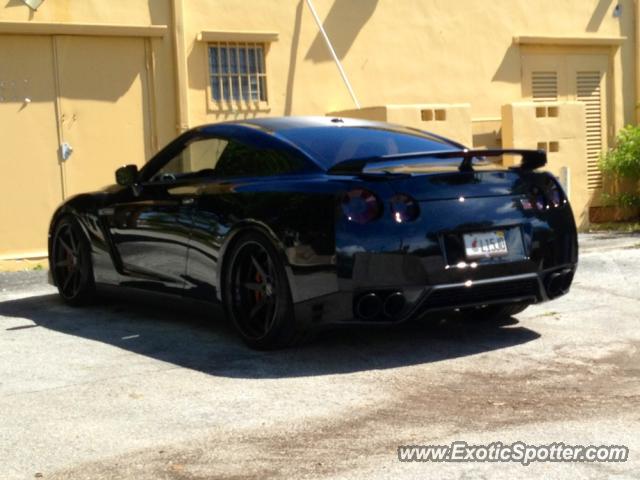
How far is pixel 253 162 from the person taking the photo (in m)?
6.81

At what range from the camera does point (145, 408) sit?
5.34 meters

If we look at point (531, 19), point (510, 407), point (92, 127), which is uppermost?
point (531, 19)

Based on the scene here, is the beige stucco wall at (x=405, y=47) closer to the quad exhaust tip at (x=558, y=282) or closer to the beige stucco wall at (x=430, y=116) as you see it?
the beige stucco wall at (x=430, y=116)

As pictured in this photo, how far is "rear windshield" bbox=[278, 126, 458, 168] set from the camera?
660 centimetres

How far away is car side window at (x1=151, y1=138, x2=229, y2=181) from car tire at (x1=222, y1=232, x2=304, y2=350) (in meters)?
0.79

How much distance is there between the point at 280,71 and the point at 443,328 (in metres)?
6.65

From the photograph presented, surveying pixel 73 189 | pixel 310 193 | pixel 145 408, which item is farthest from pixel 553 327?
pixel 73 189

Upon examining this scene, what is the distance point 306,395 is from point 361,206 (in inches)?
42.3

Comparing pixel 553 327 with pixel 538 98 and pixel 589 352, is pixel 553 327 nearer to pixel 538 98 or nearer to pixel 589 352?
pixel 589 352

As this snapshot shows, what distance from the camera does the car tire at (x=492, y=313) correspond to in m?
7.25

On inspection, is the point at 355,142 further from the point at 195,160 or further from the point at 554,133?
the point at 554,133

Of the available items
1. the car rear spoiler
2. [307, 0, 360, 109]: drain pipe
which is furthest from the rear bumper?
[307, 0, 360, 109]: drain pipe

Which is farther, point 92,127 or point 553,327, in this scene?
point 92,127

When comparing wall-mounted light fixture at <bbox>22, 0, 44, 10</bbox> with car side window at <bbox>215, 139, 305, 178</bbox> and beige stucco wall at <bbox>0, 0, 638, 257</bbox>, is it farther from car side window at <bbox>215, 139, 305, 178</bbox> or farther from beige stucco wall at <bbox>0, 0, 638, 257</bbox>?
car side window at <bbox>215, 139, 305, 178</bbox>
